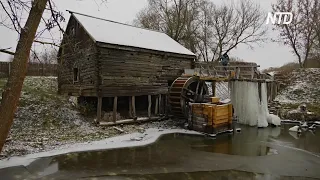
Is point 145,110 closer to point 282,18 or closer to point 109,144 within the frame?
point 109,144

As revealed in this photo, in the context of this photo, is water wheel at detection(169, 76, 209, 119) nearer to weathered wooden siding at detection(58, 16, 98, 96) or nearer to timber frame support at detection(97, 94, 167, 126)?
timber frame support at detection(97, 94, 167, 126)

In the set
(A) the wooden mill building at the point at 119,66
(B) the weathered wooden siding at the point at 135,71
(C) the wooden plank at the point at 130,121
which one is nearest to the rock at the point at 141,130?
(C) the wooden plank at the point at 130,121

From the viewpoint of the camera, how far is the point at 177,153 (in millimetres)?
10086

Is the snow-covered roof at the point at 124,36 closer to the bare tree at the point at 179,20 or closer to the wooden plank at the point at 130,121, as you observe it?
the wooden plank at the point at 130,121

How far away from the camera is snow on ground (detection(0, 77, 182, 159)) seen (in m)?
10.0

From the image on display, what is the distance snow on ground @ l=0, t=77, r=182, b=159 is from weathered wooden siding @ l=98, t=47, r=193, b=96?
75.8 inches

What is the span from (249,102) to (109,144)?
910cm

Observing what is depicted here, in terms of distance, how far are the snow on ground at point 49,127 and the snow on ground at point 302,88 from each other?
12.4m

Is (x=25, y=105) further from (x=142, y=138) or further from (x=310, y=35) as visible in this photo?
(x=310, y=35)

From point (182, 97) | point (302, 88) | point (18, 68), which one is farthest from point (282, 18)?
point (18, 68)

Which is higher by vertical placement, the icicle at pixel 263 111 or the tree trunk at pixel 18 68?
the tree trunk at pixel 18 68

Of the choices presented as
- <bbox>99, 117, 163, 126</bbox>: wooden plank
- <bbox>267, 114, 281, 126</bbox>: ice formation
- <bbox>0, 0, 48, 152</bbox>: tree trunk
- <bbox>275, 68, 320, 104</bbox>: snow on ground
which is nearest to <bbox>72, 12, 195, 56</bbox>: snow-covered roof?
<bbox>99, 117, 163, 126</bbox>: wooden plank

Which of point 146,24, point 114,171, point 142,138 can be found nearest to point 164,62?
point 142,138

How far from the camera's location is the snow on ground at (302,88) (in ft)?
73.5
